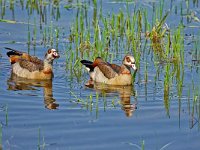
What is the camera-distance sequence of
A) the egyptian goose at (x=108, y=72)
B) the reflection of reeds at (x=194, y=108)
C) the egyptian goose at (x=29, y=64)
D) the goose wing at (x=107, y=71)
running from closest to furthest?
the reflection of reeds at (x=194, y=108) < the egyptian goose at (x=108, y=72) < the goose wing at (x=107, y=71) < the egyptian goose at (x=29, y=64)

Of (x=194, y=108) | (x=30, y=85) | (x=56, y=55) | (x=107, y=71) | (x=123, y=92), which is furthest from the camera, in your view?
(x=56, y=55)

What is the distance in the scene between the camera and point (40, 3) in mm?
19969

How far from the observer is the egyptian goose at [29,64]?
16.0 meters

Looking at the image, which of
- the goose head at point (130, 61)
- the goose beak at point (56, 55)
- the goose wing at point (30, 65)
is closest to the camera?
the goose head at point (130, 61)

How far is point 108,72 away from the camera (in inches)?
617

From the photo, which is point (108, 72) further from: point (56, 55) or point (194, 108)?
point (194, 108)

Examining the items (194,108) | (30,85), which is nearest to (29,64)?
(30,85)

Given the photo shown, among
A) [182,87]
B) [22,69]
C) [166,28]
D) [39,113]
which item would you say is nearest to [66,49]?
[22,69]

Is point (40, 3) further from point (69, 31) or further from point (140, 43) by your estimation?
point (140, 43)

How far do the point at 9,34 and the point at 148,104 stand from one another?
218 inches

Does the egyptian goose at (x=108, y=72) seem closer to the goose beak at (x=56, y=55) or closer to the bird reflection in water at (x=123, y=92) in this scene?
the bird reflection in water at (x=123, y=92)

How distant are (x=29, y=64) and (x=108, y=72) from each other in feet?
5.56

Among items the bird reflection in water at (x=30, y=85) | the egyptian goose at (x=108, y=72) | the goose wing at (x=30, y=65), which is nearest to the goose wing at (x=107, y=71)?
the egyptian goose at (x=108, y=72)

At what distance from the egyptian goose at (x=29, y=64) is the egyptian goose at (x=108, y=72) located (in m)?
0.82
